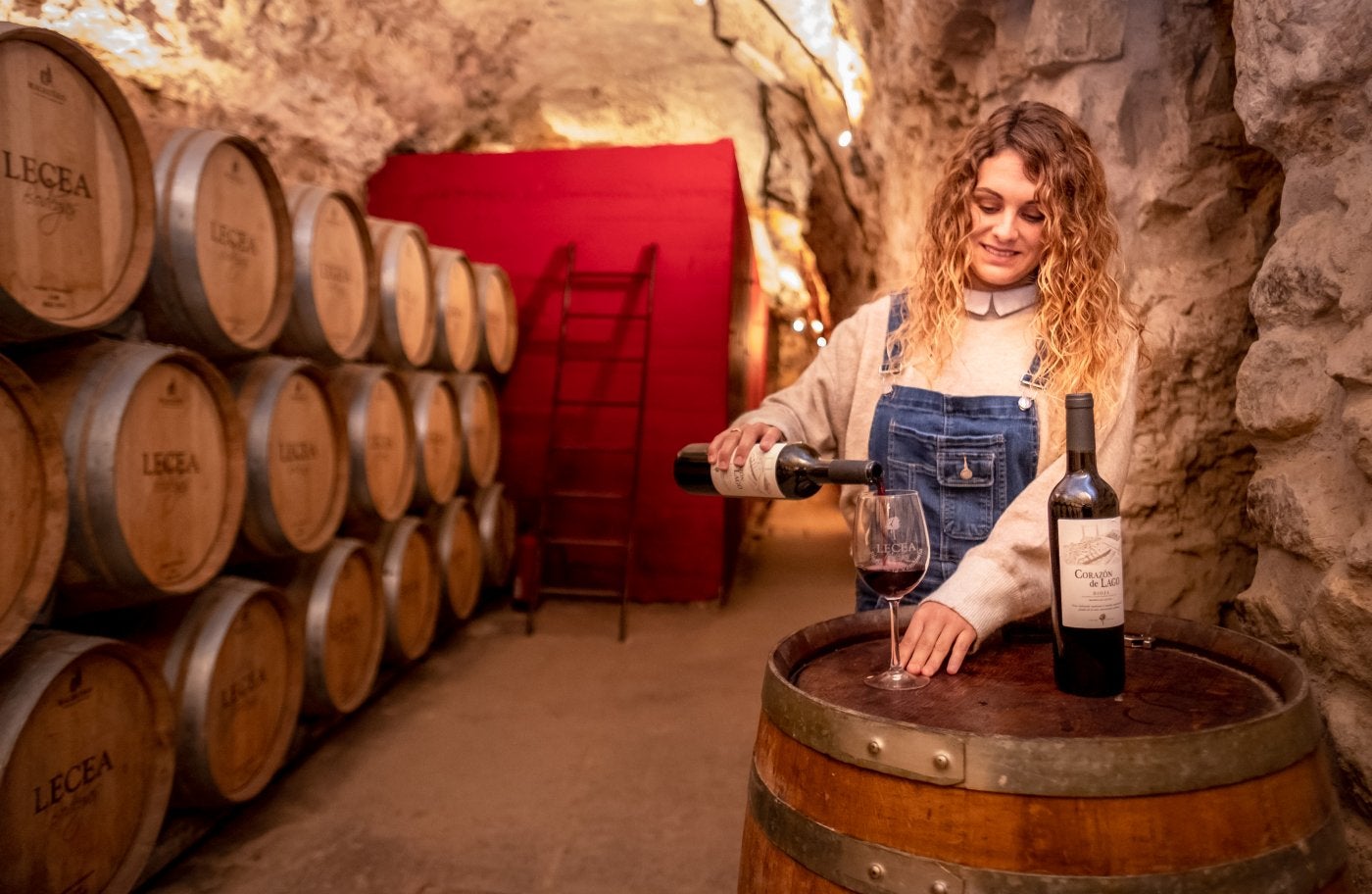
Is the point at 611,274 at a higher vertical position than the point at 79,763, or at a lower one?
higher

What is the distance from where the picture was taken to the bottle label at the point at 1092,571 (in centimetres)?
106

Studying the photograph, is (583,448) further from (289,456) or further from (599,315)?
(289,456)

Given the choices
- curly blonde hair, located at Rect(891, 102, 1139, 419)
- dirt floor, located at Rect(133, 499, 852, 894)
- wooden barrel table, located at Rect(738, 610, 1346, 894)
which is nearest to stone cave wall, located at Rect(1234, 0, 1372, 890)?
curly blonde hair, located at Rect(891, 102, 1139, 419)

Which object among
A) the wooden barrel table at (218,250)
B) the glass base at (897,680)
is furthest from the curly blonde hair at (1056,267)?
the wooden barrel table at (218,250)

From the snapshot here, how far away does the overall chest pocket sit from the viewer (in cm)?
158

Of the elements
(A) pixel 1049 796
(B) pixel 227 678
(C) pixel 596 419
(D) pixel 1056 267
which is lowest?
(B) pixel 227 678

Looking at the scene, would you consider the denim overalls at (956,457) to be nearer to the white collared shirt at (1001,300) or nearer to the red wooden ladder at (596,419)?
the white collared shirt at (1001,300)

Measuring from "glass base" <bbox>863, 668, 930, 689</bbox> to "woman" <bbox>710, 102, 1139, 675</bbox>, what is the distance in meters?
0.35

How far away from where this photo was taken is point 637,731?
3238mm

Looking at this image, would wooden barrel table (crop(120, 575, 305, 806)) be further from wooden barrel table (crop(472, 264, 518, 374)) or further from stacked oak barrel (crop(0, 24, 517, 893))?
wooden barrel table (crop(472, 264, 518, 374))

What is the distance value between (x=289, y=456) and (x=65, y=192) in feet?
3.36

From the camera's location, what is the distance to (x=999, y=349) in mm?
1626

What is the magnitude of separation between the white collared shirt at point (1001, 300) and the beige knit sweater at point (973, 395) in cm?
1

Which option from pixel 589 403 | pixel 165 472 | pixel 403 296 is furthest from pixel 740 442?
pixel 589 403
